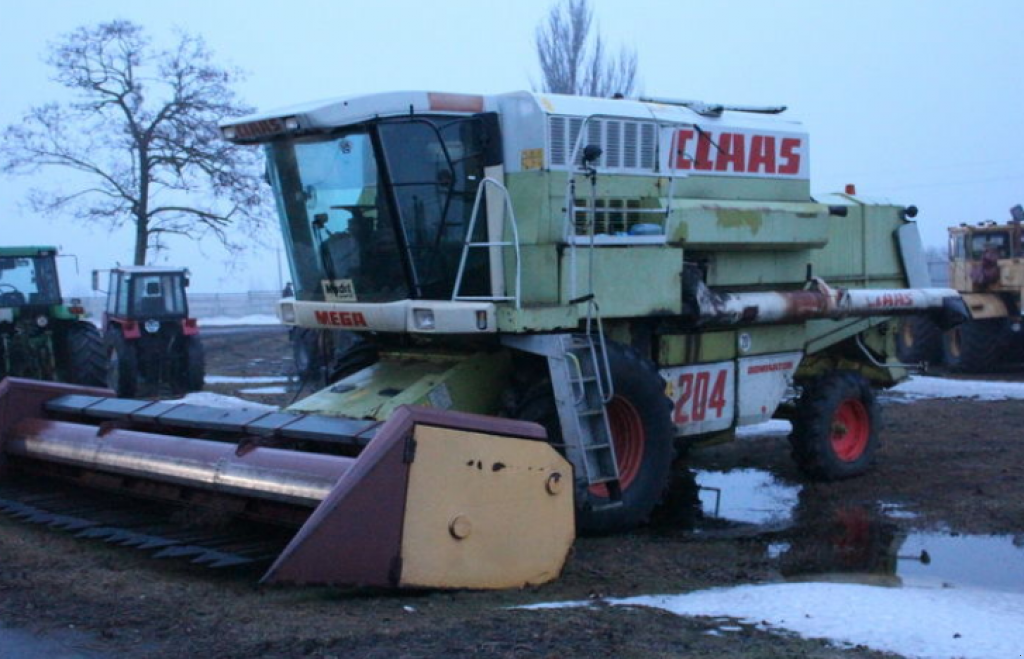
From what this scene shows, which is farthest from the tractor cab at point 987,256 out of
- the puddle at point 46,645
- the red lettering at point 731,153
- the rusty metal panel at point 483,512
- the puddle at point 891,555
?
the puddle at point 46,645

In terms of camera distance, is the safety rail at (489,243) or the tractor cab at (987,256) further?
the tractor cab at (987,256)

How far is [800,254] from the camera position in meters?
11.0

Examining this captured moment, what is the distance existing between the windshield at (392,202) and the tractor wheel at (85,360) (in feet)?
27.2

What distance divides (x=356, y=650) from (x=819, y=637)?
2.19 m

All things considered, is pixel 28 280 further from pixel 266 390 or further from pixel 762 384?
pixel 762 384

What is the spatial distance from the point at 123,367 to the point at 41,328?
3.22 metres

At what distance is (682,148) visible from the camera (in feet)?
32.6

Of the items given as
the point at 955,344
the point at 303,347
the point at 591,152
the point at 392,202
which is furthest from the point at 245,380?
the point at 591,152

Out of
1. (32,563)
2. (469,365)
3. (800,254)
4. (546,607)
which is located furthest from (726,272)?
(32,563)

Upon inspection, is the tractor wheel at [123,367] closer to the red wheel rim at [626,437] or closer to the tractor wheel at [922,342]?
the red wheel rim at [626,437]

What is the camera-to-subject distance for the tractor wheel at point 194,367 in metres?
20.4

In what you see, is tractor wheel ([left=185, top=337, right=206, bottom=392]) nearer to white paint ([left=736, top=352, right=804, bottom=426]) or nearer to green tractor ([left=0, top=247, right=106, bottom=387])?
green tractor ([left=0, top=247, right=106, bottom=387])

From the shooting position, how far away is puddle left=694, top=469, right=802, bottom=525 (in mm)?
10005

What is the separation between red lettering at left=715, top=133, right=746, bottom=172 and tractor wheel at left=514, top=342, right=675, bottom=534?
200 cm
